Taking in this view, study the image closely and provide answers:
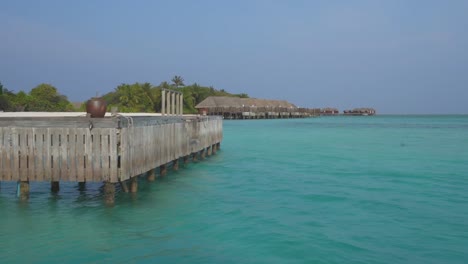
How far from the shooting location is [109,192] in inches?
378

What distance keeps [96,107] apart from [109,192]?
7.69 ft

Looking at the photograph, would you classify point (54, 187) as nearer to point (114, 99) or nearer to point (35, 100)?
point (35, 100)

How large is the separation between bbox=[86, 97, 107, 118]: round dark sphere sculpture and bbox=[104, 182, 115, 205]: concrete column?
2101 mm

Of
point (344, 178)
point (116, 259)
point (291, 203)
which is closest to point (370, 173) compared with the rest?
point (344, 178)

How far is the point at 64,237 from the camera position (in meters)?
7.90

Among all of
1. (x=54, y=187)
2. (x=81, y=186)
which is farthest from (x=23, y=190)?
(x=81, y=186)

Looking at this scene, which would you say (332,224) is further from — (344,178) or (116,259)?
(344,178)

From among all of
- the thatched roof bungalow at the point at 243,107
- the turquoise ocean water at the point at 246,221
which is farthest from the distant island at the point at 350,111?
the turquoise ocean water at the point at 246,221

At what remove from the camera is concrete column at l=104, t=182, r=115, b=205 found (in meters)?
9.52

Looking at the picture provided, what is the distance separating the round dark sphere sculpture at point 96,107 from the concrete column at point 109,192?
210 centimetres

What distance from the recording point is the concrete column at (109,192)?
31.2 feet

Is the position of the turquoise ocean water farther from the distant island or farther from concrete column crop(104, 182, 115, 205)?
the distant island

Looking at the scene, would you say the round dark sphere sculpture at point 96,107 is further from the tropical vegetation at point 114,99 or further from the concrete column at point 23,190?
the tropical vegetation at point 114,99

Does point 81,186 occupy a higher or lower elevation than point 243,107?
lower
